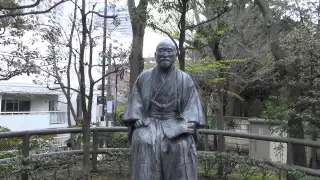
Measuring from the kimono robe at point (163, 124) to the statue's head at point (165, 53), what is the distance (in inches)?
4.6

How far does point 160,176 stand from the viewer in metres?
3.28

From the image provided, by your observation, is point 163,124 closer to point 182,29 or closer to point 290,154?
point 290,154

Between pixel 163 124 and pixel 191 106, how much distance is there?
37 cm

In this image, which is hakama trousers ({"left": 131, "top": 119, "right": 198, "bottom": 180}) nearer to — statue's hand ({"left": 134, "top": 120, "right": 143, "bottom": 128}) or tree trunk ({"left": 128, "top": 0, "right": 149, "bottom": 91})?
statue's hand ({"left": 134, "top": 120, "right": 143, "bottom": 128})

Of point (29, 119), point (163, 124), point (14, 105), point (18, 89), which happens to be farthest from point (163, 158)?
point (14, 105)

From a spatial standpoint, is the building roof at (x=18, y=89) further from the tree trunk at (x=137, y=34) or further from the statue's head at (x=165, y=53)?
the statue's head at (x=165, y=53)

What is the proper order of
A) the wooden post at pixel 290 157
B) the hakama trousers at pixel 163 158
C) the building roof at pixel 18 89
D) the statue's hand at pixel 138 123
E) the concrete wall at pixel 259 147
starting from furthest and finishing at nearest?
1. the building roof at pixel 18 89
2. the concrete wall at pixel 259 147
3. the wooden post at pixel 290 157
4. the statue's hand at pixel 138 123
5. the hakama trousers at pixel 163 158

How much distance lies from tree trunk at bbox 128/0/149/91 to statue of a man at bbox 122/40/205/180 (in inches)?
141

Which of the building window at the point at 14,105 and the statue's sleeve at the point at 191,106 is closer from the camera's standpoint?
the statue's sleeve at the point at 191,106

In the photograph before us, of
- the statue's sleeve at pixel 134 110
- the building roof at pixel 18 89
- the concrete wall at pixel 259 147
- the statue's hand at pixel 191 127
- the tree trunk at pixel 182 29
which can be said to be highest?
the tree trunk at pixel 182 29

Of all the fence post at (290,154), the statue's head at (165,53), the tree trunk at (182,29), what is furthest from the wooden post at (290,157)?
the statue's head at (165,53)

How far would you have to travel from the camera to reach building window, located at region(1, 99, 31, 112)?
59.8 feet

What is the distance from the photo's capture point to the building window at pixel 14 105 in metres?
18.2

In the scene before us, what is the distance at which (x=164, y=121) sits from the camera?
3.47 m
